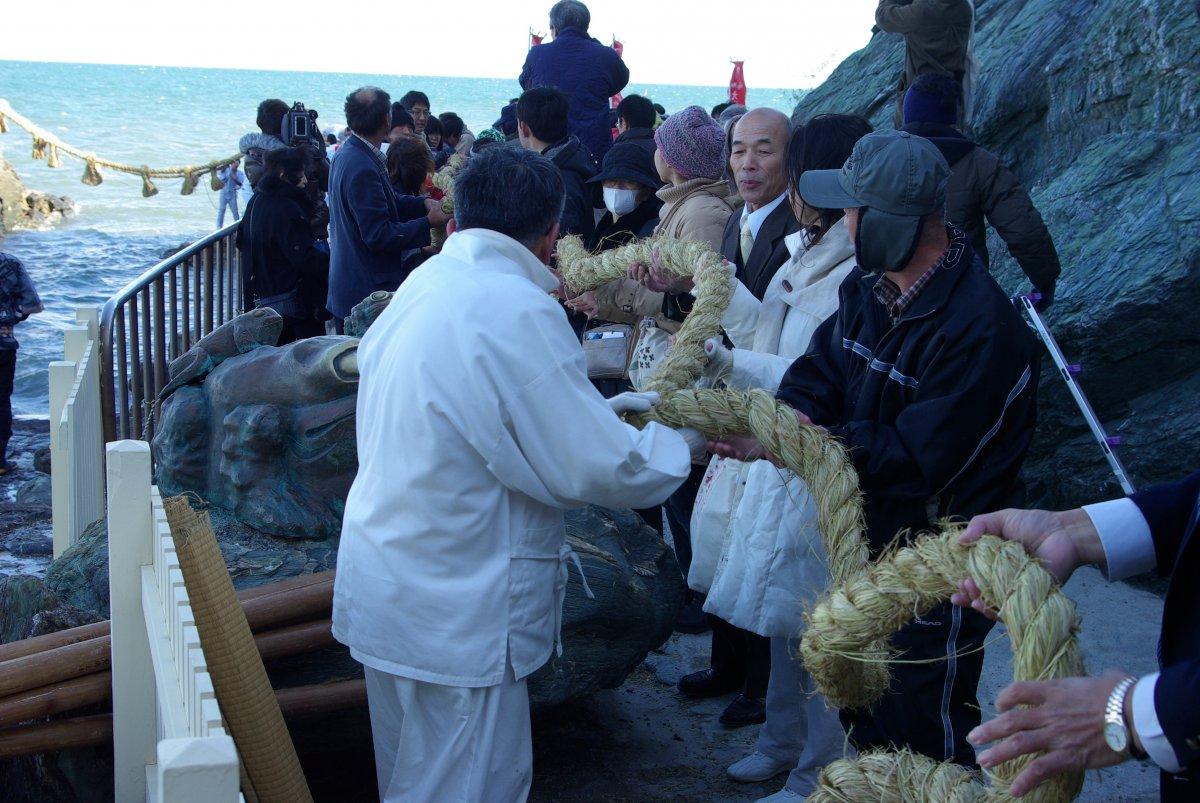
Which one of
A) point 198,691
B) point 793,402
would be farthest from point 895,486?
point 198,691

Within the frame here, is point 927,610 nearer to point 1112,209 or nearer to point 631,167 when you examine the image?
point 631,167

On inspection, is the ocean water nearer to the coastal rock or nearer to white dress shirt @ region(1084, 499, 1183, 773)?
the coastal rock

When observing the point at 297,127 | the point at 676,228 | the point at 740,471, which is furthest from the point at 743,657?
the point at 297,127

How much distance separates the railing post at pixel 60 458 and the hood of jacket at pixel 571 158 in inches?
96.0

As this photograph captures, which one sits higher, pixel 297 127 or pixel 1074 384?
pixel 297 127

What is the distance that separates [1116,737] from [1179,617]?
469mm

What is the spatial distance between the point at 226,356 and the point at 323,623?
122 centimetres

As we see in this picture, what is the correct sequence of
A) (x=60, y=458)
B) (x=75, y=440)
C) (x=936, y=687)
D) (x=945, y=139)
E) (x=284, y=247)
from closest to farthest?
(x=936, y=687)
(x=945, y=139)
(x=75, y=440)
(x=60, y=458)
(x=284, y=247)

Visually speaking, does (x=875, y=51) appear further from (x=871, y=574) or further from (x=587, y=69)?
(x=871, y=574)

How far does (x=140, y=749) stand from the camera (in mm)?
2715

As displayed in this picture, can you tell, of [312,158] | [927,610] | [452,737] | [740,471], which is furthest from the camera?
[312,158]

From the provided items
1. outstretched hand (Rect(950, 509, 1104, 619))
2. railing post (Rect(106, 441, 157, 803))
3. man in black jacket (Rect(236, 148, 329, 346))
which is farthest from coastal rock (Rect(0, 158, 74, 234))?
outstretched hand (Rect(950, 509, 1104, 619))

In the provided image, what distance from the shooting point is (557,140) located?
5422 mm

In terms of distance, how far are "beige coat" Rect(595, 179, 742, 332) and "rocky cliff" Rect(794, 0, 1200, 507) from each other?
74.7 inches
